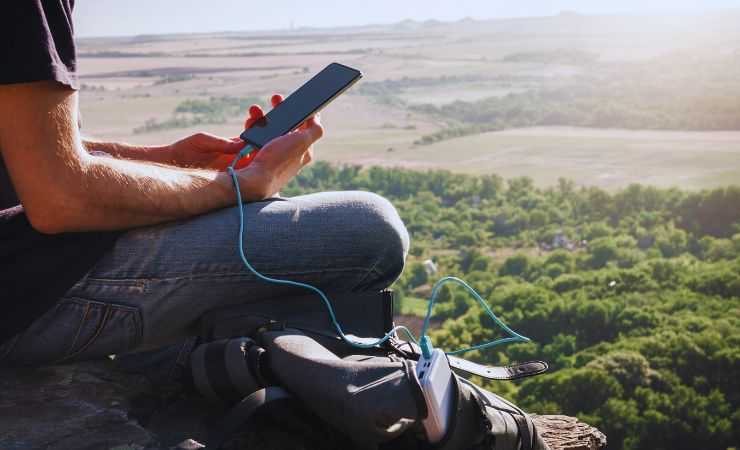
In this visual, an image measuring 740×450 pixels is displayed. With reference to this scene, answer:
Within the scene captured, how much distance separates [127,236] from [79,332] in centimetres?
19

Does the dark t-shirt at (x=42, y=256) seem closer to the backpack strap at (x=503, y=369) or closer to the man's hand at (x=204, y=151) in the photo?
the man's hand at (x=204, y=151)

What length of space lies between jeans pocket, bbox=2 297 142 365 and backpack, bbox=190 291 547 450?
0.14 meters

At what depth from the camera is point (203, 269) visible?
4.44 feet

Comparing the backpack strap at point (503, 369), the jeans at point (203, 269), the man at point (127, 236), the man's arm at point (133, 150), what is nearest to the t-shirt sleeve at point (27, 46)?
the man at point (127, 236)

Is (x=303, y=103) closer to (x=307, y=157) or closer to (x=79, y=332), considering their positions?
(x=307, y=157)

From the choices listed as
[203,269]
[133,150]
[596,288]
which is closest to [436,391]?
[203,269]

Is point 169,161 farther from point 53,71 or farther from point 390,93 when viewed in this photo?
point 390,93

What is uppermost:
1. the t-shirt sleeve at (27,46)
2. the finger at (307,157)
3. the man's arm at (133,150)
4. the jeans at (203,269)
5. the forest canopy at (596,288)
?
the t-shirt sleeve at (27,46)

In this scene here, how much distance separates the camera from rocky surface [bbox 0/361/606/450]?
4.40ft

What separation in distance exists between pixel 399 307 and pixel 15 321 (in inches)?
746

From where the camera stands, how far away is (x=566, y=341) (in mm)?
18094

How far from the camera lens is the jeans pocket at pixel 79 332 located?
53.2 inches

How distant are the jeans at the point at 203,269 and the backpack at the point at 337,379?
51 mm

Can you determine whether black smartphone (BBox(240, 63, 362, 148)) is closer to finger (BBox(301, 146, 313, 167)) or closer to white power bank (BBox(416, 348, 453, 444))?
finger (BBox(301, 146, 313, 167))
